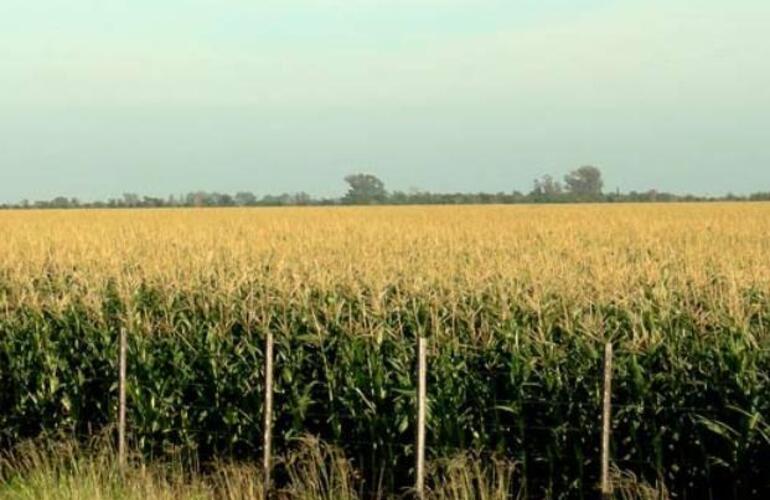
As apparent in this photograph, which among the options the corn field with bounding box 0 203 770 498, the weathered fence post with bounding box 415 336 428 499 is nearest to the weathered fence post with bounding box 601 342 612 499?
the corn field with bounding box 0 203 770 498

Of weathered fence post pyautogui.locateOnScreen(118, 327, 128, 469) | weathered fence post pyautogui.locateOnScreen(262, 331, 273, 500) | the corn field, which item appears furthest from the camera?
weathered fence post pyautogui.locateOnScreen(118, 327, 128, 469)

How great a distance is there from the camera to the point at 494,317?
34.5ft

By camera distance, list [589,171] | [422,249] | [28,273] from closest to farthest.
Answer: [28,273]
[422,249]
[589,171]

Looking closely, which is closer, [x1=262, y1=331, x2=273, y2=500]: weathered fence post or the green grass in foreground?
the green grass in foreground

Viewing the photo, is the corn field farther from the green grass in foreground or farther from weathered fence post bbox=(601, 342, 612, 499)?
weathered fence post bbox=(601, 342, 612, 499)

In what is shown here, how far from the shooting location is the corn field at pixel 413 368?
892 centimetres

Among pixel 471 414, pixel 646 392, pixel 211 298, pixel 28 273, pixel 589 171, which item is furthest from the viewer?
pixel 589 171

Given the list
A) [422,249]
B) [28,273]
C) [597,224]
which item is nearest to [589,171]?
[597,224]

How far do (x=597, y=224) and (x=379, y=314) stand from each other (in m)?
27.8

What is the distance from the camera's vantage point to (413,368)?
1005 centimetres

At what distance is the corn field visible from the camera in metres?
8.92

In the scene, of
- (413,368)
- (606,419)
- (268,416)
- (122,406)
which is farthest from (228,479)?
(606,419)

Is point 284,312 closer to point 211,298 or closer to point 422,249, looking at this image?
point 211,298

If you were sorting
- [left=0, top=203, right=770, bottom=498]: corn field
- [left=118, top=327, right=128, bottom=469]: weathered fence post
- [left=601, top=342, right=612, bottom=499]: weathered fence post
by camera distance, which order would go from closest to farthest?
1. [left=601, top=342, right=612, bottom=499]: weathered fence post
2. [left=0, top=203, right=770, bottom=498]: corn field
3. [left=118, top=327, right=128, bottom=469]: weathered fence post
